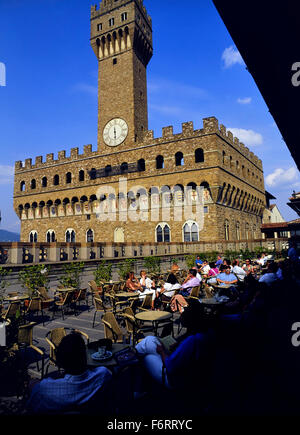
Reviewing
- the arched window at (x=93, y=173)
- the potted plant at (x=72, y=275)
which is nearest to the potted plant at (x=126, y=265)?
the potted plant at (x=72, y=275)

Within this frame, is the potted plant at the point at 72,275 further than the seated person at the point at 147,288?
Yes

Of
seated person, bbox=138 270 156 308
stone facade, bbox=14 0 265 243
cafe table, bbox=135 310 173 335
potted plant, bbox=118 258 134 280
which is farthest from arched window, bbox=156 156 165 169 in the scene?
cafe table, bbox=135 310 173 335

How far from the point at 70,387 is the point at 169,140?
2419 centimetres

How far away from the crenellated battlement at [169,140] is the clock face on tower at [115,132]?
6.17 ft

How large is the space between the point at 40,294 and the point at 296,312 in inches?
298

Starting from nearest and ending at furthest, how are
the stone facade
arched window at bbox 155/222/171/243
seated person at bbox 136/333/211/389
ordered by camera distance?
1. seated person at bbox 136/333/211/389
2. the stone facade
3. arched window at bbox 155/222/171/243

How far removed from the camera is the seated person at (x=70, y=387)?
2111 millimetres

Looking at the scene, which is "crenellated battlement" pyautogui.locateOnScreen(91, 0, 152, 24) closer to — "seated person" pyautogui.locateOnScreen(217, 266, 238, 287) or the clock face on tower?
the clock face on tower

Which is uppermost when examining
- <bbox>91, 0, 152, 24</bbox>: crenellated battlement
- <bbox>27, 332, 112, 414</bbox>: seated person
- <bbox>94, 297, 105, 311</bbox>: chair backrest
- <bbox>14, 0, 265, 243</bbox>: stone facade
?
<bbox>91, 0, 152, 24</bbox>: crenellated battlement

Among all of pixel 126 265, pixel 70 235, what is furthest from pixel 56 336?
pixel 70 235

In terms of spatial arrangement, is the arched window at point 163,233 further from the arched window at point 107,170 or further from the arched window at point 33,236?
the arched window at point 33,236

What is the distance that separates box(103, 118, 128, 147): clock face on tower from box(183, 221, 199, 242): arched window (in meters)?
10.7

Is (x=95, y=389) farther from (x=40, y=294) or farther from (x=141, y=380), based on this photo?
(x=40, y=294)

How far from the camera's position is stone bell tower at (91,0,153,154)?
1046 inches
